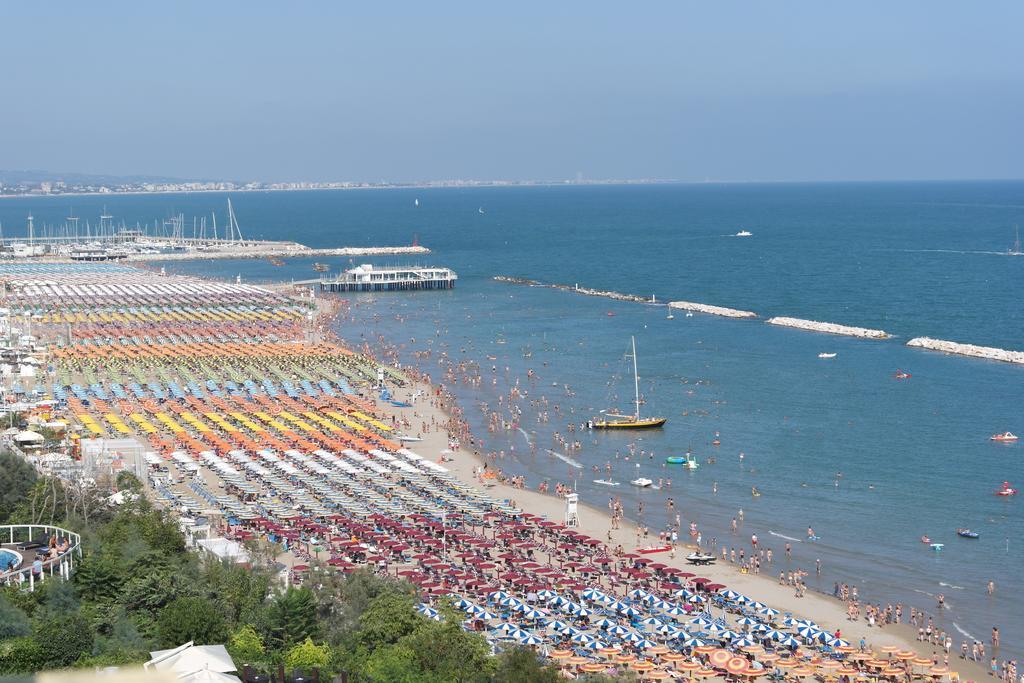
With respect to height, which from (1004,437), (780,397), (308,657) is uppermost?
(308,657)

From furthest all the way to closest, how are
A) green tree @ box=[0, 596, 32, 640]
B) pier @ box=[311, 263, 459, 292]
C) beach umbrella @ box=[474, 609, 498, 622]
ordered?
pier @ box=[311, 263, 459, 292]
beach umbrella @ box=[474, 609, 498, 622]
green tree @ box=[0, 596, 32, 640]

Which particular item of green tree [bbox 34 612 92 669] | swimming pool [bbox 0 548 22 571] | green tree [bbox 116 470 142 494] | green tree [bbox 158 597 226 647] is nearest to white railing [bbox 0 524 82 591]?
swimming pool [bbox 0 548 22 571]

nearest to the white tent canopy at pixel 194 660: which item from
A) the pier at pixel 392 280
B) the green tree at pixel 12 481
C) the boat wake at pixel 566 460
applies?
the green tree at pixel 12 481

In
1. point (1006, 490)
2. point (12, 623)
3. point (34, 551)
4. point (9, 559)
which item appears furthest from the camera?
point (1006, 490)

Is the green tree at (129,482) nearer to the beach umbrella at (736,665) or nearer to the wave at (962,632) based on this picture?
the beach umbrella at (736,665)

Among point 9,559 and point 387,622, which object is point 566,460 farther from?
point 9,559

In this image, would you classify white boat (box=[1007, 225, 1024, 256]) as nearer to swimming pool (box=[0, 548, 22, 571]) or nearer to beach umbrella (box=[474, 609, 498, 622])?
beach umbrella (box=[474, 609, 498, 622])

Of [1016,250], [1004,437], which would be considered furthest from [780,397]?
[1016,250]
